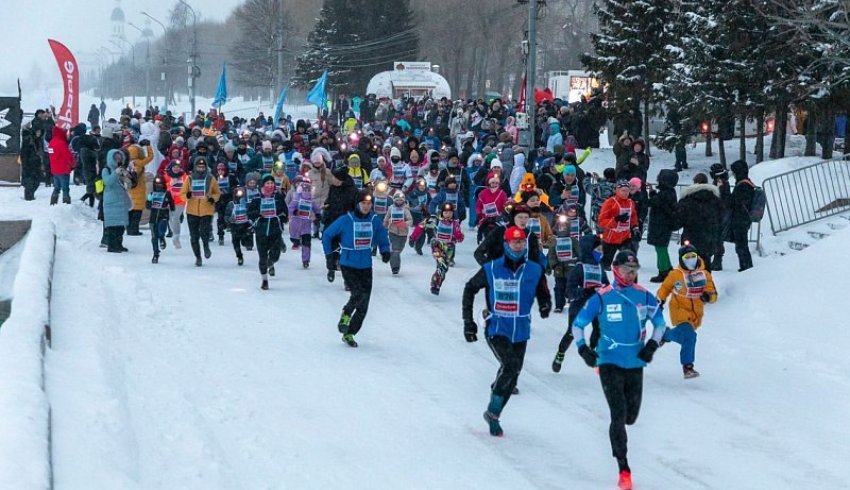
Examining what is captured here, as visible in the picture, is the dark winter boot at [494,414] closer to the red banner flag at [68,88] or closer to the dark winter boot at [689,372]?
the dark winter boot at [689,372]

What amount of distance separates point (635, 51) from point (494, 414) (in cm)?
2203

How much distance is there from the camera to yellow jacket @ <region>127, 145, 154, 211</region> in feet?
65.1

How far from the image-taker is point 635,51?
1168 inches

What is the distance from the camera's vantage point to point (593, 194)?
61.8 feet

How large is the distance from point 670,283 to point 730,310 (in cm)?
406

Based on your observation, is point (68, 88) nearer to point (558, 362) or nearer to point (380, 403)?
point (558, 362)

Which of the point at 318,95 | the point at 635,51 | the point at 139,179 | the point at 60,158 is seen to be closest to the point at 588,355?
the point at 139,179

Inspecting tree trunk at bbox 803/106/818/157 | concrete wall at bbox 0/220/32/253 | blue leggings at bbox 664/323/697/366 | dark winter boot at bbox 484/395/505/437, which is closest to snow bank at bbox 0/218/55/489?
dark winter boot at bbox 484/395/505/437

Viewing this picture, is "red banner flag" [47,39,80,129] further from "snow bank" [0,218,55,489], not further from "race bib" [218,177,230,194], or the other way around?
"snow bank" [0,218,55,489]

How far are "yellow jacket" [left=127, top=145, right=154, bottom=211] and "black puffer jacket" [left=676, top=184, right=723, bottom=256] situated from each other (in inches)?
384

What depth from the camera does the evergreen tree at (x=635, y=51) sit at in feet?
96.1

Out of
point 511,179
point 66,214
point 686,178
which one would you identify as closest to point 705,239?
point 511,179

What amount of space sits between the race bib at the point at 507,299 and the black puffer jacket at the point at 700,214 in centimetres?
755

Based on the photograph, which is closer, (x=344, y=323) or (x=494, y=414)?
(x=494, y=414)
